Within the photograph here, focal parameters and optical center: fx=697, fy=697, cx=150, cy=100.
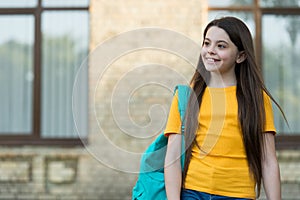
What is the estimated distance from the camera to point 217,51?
10.7 ft

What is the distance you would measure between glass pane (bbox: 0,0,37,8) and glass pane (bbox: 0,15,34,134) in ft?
0.43

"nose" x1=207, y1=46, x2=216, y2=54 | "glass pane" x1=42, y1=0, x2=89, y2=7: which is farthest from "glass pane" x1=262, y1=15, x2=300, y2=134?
"nose" x1=207, y1=46, x2=216, y2=54

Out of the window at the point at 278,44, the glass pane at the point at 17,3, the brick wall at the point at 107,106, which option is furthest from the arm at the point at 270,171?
the glass pane at the point at 17,3

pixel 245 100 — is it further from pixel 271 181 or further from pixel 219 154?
pixel 271 181

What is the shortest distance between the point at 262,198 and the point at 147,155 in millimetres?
5212

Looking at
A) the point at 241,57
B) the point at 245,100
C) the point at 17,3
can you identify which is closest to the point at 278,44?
the point at 17,3

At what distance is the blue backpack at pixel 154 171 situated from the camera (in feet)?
10.8

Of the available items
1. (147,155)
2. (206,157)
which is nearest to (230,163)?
(206,157)

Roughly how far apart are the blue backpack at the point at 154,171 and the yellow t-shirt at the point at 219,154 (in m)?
0.09

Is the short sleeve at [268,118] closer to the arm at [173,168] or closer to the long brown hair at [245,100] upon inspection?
the long brown hair at [245,100]

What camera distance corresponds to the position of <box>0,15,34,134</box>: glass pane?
9055 mm

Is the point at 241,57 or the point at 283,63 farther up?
the point at 283,63

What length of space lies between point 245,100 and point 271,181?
15.6 inches

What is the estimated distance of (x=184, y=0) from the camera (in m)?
8.57
